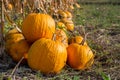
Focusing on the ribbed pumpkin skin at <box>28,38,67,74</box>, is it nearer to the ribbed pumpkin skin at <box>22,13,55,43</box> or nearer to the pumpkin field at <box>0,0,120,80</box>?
the pumpkin field at <box>0,0,120,80</box>

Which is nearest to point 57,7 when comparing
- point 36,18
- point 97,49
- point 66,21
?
point 66,21

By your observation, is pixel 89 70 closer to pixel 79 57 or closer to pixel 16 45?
pixel 79 57

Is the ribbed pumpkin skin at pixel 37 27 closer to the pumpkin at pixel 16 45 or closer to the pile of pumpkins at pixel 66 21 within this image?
the pumpkin at pixel 16 45

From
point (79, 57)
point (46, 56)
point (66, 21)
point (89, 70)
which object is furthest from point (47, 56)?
point (66, 21)

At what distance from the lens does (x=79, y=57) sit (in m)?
3.39

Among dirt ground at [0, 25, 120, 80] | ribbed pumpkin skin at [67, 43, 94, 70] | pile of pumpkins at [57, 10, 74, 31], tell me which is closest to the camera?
dirt ground at [0, 25, 120, 80]

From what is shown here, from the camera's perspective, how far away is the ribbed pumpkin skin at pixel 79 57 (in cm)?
340

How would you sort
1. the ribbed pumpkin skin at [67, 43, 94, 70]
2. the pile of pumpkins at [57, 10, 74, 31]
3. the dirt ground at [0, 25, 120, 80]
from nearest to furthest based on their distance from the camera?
the dirt ground at [0, 25, 120, 80]
the ribbed pumpkin skin at [67, 43, 94, 70]
the pile of pumpkins at [57, 10, 74, 31]

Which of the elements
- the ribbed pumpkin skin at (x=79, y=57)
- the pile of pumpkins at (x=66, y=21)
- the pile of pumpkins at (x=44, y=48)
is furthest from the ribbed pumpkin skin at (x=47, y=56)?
the pile of pumpkins at (x=66, y=21)

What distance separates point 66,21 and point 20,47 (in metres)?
2.24

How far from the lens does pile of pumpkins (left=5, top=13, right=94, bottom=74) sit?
321 centimetres

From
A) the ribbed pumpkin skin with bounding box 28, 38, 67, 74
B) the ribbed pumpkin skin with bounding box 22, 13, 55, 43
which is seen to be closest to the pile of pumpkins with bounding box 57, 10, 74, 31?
the ribbed pumpkin skin with bounding box 22, 13, 55, 43

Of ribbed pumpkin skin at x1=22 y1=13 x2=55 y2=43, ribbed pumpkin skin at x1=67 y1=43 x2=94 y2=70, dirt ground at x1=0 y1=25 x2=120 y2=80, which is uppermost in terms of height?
ribbed pumpkin skin at x1=22 y1=13 x2=55 y2=43

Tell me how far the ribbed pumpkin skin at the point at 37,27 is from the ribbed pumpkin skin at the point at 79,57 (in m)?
0.25
